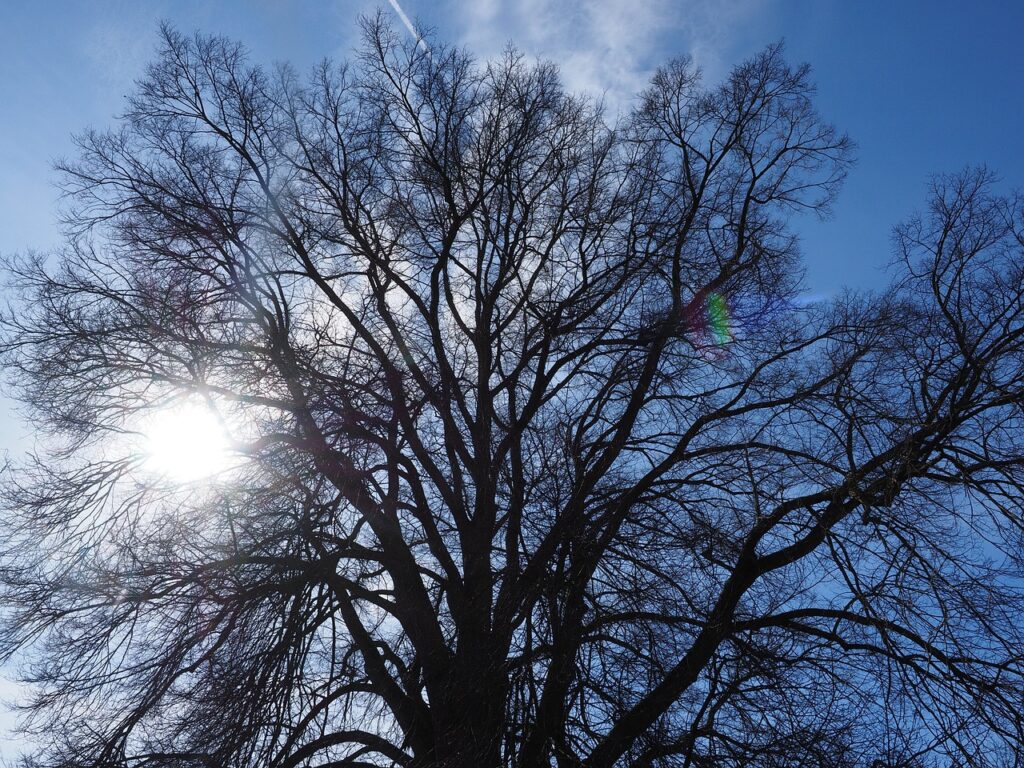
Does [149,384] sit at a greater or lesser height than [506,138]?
lesser

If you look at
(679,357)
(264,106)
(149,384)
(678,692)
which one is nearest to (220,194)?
(264,106)

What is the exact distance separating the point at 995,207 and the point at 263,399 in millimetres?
6475

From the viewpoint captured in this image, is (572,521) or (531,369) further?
(531,369)

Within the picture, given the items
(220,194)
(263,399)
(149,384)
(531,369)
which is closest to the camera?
(263,399)

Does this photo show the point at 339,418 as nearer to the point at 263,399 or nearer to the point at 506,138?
the point at 263,399

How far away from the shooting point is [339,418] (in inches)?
284

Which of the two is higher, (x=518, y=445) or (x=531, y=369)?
(x=531, y=369)

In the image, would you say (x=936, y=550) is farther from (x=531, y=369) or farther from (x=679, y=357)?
(x=531, y=369)

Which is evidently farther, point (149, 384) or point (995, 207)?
point (149, 384)

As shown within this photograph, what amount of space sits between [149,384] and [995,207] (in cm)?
816

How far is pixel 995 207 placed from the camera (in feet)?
23.5

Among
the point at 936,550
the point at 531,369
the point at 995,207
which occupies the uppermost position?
the point at 531,369

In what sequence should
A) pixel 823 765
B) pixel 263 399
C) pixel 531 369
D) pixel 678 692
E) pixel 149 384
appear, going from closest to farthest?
pixel 823 765, pixel 678 692, pixel 263 399, pixel 149 384, pixel 531 369

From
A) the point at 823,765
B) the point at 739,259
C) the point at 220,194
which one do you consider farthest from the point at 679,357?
the point at 220,194
